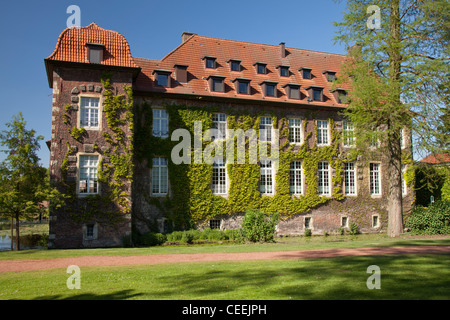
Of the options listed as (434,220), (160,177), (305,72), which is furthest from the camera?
(305,72)

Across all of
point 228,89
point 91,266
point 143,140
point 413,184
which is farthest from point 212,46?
point 91,266

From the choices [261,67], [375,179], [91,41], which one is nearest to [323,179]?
[375,179]

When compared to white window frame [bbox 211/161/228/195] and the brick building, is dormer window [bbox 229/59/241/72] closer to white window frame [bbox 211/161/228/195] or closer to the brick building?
the brick building

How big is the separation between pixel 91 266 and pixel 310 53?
84.7 ft

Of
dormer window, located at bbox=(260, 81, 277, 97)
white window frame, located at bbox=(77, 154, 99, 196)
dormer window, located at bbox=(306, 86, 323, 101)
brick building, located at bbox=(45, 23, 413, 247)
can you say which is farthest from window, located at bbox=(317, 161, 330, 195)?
white window frame, located at bbox=(77, 154, 99, 196)

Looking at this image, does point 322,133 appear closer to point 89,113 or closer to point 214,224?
point 214,224

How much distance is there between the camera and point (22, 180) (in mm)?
18469

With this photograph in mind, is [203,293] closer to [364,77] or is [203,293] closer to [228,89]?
[364,77]

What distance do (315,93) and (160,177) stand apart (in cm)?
1234

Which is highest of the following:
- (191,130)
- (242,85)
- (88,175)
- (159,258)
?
(242,85)

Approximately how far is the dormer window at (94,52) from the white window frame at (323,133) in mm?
14924

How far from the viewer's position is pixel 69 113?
70.5ft

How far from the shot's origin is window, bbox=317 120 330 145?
28.7m

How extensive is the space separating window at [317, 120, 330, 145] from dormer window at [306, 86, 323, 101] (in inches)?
63.1
